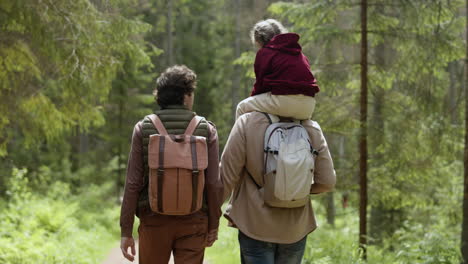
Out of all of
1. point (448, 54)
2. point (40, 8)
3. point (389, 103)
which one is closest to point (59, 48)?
point (40, 8)

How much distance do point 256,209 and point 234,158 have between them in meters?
0.37

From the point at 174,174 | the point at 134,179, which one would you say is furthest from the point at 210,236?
the point at 134,179

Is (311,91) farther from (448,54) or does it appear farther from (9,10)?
(448,54)

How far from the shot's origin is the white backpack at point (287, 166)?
304 centimetres

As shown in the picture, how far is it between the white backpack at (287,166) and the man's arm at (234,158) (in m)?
0.18

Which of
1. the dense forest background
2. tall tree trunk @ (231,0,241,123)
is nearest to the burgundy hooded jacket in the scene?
the dense forest background

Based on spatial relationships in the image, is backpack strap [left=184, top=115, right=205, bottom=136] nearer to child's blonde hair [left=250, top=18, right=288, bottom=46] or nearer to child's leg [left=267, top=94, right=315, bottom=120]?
child's leg [left=267, top=94, right=315, bottom=120]

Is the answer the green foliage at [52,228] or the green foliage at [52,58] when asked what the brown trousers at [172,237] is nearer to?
the green foliage at [52,58]

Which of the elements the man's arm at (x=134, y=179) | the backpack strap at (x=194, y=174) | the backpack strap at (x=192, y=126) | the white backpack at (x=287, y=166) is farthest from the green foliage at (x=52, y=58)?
the white backpack at (x=287, y=166)

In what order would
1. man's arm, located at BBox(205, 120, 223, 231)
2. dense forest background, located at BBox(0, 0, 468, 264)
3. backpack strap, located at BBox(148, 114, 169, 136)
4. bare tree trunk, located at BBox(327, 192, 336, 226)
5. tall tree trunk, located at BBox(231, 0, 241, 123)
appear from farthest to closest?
1. tall tree trunk, located at BBox(231, 0, 241, 123)
2. bare tree trunk, located at BBox(327, 192, 336, 226)
3. dense forest background, located at BBox(0, 0, 468, 264)
4. man's arm, located at BBox(205, 120, 223, 231)
5. backpack strap, located at BBox(148, 114, 169, 136)

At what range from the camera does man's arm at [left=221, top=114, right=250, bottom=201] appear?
10.6 feet

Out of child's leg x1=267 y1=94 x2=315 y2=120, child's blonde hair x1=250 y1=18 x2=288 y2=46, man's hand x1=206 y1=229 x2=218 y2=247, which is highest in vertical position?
child's blonde hair x1=250 y1=18 x2=288 y2=46

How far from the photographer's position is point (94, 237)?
9555mm

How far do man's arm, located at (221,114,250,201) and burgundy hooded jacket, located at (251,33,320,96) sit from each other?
0.28 m
